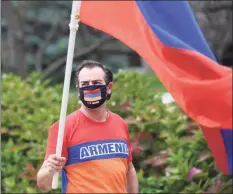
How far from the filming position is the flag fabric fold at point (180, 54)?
177 inches

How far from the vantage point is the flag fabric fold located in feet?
14.8

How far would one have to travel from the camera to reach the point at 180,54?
4.78 m

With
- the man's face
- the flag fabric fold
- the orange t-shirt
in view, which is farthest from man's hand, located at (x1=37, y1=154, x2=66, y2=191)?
the flag fabric fold

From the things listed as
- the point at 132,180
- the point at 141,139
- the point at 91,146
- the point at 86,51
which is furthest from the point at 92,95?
the point at 86,51

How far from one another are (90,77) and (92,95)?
0.12 m

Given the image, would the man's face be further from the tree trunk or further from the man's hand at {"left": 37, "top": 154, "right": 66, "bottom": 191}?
the tree trunk

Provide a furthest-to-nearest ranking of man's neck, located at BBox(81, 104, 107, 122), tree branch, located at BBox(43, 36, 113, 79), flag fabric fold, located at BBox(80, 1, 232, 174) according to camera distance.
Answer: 1. tree branch, located at BBox(43, 36, 113, 79)
2. man's neck, located at BBox(81, 104, 107, 122)
3. flag fabric fold, located at BBox(80, 1, 232, 174)

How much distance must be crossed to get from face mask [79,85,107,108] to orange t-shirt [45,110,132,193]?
0.48ft

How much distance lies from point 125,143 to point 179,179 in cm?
214

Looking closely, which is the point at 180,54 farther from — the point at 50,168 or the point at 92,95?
the point at 50,168

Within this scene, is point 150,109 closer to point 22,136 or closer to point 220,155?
point 22,136

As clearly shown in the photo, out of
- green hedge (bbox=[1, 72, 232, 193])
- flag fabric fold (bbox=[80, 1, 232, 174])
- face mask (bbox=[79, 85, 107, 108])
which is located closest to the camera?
flag fabric fold (bbox=[80, 1, 232, 174])

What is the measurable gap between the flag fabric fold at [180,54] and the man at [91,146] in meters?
0.33

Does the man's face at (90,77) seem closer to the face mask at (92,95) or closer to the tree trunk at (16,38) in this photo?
the face mask at (92,95)
